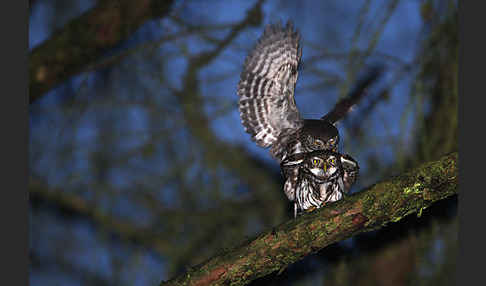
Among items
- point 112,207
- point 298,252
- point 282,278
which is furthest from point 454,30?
point 112,207

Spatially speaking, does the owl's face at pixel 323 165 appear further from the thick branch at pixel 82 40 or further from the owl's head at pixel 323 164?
the thick branch at pixel 82 40

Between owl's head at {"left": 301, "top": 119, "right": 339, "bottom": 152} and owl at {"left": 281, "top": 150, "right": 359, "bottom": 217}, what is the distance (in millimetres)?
86

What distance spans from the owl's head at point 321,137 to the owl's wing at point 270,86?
0.80 feet

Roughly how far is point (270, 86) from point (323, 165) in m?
0.68

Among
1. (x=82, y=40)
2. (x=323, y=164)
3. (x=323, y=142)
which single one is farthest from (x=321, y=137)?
(x=82, y=40)

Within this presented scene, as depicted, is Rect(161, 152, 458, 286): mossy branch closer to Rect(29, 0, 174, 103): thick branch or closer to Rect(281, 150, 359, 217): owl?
Rect(281, 150, 359, 217): owl

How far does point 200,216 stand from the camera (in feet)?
12.4

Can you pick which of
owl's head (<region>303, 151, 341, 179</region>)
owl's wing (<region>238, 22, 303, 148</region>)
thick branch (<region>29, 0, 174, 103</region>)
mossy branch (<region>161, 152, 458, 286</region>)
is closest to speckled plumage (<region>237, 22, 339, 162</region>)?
owl's wing (<region>238, 22, 303, 148</region>)

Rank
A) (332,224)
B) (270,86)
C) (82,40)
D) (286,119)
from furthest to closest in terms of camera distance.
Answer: (82,40)
(286,119)
(270,86)
(332,224)

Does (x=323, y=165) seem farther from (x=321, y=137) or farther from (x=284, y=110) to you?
(x=284, y=110)

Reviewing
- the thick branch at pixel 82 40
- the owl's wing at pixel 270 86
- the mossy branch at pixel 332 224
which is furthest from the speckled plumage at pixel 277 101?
the thick branch at pixel 82 40

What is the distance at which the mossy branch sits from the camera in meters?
2.15

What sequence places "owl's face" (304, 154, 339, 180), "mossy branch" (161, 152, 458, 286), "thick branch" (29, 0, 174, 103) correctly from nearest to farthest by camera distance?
"mossy branch" (161, 152, 458, 286), "owl's face" (304, 154, 339, 180), "thick branch" (29, 0, 174, 103)

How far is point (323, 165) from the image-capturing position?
2850 mm
